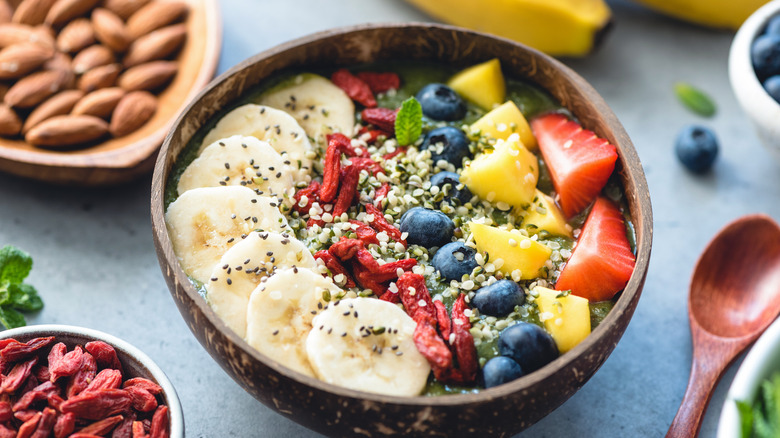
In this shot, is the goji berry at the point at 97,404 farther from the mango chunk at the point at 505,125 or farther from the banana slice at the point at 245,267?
the mango chunk at the point at 505,125

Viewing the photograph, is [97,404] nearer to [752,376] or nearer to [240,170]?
[240,170]

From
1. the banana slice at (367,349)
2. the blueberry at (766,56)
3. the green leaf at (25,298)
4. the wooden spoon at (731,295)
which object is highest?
the blueberry at (766,56)

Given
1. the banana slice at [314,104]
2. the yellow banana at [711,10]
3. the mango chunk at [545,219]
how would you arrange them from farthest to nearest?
the yellow banana at [711,10]
the banana slice at [314,104]
the mango chunk at [545,219]

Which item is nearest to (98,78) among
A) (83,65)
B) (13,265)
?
(83,65)

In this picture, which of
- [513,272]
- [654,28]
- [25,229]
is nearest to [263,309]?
[513,272]

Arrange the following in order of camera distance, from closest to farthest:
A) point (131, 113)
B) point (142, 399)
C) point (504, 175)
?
1. point (142, 399)
2. point (504, 175)
3. point (131, 113)

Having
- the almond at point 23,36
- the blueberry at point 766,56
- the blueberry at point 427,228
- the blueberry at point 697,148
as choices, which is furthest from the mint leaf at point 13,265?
the blueberry at point 766,56

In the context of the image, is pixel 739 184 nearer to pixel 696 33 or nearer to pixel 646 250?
pixel 696 33
